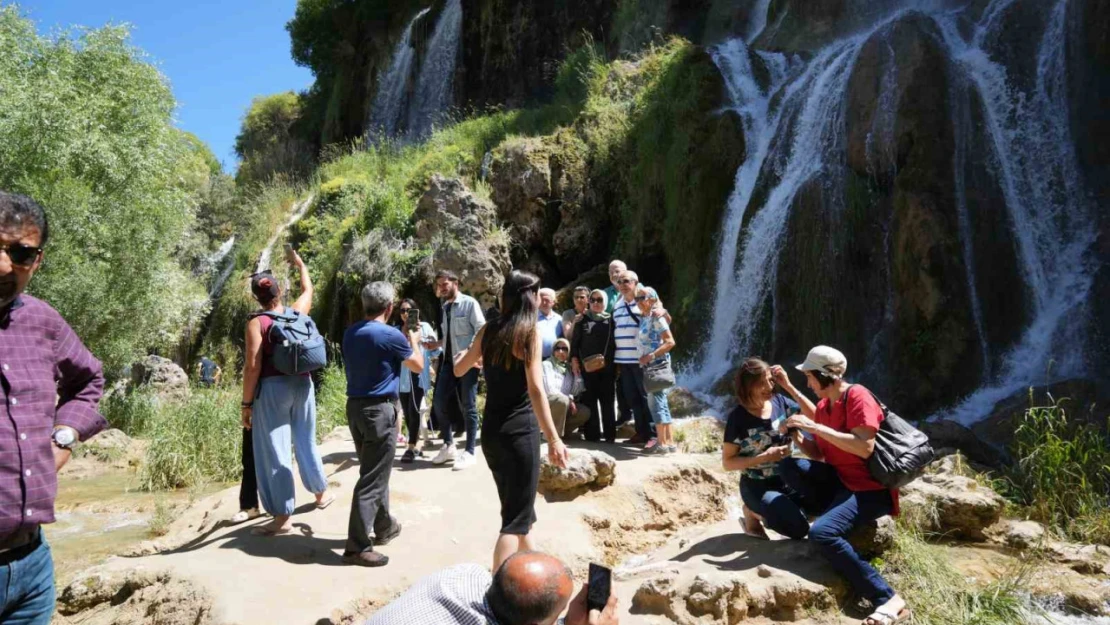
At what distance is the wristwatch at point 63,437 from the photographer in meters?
2.42

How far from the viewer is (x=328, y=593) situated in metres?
4.37

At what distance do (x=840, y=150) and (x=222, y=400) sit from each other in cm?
954

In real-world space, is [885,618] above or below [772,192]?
below

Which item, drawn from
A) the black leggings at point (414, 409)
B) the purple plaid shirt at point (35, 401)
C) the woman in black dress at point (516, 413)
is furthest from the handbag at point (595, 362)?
the purple plaid shirt at point (35, 401)

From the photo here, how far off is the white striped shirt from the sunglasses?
Result: 17.7ft

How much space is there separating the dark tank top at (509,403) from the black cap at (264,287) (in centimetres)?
198

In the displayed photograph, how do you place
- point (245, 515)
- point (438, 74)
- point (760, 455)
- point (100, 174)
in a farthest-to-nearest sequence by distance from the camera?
point (438, 74), point (100, 174), point (245, 515), point (760, 455)

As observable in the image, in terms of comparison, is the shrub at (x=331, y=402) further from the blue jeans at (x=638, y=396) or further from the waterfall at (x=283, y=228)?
the waterfall at (x=283, y=228)

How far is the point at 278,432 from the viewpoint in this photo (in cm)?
524

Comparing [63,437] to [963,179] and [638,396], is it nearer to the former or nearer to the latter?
[638,396]

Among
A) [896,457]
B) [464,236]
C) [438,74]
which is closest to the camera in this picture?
[896,457]

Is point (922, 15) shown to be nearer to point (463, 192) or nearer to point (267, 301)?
point (463, 192)

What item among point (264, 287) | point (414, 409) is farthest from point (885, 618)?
point (414, 409)

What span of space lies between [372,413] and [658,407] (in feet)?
10.1
